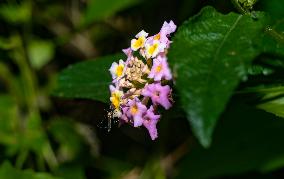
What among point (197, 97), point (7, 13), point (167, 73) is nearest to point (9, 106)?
point (7, 13)

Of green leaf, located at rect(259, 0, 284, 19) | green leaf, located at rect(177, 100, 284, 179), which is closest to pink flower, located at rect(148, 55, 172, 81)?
green leaf, located at rect(259, 0, 284, 19)

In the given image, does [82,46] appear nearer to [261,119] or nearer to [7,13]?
[7,13]

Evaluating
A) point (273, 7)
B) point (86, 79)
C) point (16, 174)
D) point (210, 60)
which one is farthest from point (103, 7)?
point (210, 60)

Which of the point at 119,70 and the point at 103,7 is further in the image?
the point at 103,7

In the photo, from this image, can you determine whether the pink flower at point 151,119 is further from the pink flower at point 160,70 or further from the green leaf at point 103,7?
the green leaf at point 103,7

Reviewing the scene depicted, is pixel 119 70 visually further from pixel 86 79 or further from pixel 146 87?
pixel 86 79
